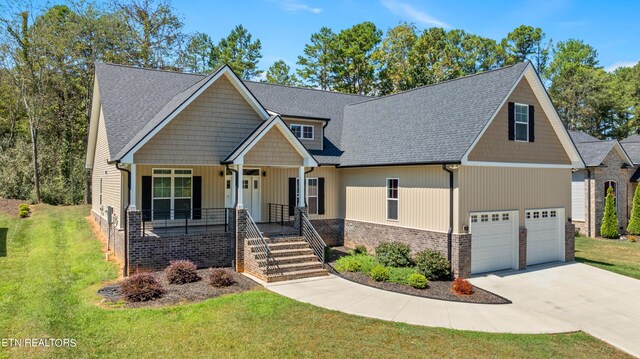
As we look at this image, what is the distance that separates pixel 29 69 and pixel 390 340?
104 feet

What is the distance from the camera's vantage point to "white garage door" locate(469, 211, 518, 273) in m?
14.4

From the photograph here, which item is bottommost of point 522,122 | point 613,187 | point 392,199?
point 392,199

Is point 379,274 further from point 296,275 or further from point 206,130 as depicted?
point 206,130

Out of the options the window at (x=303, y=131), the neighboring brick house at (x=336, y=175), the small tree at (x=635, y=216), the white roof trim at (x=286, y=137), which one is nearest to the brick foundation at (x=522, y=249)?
the neighboring brick house at (x=336, y=175)

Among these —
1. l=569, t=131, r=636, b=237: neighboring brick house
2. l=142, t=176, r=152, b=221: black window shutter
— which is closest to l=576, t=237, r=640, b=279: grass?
l=569, t=131, r=636, b=237: neighboring brick house

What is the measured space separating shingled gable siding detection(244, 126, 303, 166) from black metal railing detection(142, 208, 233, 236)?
230 cm

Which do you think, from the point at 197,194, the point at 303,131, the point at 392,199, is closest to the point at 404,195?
the point at 392,199

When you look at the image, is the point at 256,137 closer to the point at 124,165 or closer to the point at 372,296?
the point at 124,165

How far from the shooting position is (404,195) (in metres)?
15.8

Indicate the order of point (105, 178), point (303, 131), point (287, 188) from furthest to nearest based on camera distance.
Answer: point (303, 131) → point (105, 178) → point (287, 188)

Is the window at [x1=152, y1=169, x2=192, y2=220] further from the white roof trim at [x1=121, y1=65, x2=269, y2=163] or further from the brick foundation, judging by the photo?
the brick foundation

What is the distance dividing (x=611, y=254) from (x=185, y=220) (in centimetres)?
1944

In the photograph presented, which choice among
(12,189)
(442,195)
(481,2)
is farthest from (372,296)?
(12,189)

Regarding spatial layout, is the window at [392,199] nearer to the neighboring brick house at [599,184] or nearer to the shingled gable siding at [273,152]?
the shingled gable siding at [273,152]
